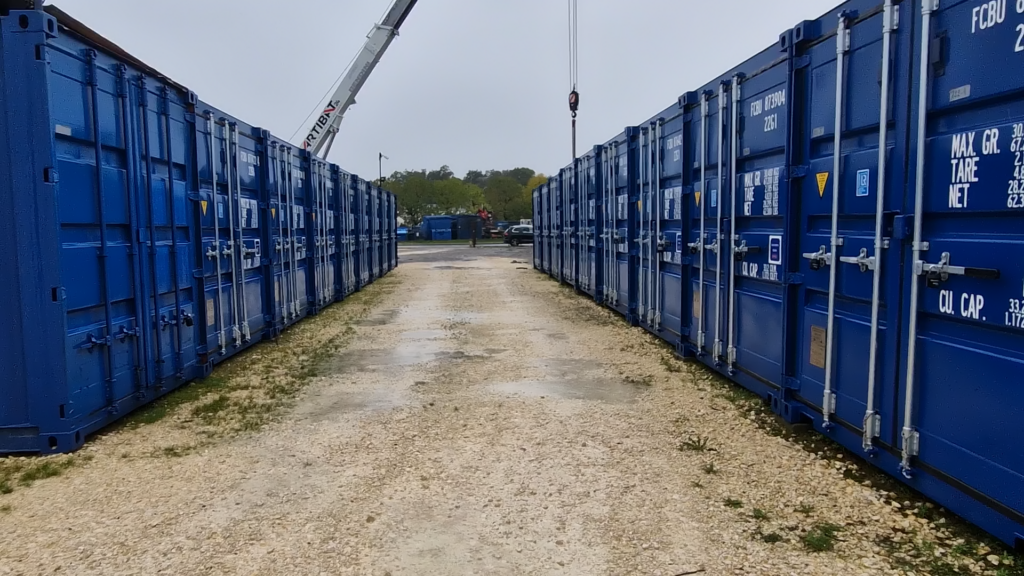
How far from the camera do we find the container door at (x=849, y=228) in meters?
3.96

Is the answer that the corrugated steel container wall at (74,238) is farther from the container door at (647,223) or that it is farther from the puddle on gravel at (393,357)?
the container door at (647,223)

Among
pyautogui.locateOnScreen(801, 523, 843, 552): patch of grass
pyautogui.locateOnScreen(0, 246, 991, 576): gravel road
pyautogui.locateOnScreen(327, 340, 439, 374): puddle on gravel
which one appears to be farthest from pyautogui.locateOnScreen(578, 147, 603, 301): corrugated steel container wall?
pyautogui.locateOnScreen(801, 523, 843, 552): patch of grass

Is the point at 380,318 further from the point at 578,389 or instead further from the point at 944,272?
the point at 944,272

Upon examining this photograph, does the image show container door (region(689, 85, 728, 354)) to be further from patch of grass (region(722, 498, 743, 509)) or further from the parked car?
the parked car

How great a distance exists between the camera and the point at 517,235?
153ft

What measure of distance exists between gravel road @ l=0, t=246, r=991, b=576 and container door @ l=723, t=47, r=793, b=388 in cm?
53

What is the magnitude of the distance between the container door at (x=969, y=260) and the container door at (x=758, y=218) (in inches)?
60.2

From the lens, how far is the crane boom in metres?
20.5

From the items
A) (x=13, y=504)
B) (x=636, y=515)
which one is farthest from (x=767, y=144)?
(x=13, y=504)

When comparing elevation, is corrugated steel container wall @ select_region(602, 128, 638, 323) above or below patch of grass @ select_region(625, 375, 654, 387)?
above

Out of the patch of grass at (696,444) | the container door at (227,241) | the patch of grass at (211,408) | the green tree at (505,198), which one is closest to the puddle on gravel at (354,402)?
the patch of grass at (211,408)

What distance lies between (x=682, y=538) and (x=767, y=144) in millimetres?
3405

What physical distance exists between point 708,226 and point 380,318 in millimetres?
6615

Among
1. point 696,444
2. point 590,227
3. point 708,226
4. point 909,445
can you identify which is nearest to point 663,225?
point 708,226
